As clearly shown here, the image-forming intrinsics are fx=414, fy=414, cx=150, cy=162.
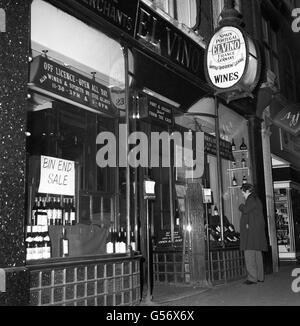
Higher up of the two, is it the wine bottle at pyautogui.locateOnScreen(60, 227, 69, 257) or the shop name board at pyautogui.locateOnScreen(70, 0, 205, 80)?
the shop name board at pyautogui.locateOnScreen(70, 0, 205, 80)

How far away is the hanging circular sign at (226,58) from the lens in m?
8.02

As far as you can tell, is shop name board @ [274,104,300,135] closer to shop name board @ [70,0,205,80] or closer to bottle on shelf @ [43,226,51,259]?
shop name board @ [70,0,205,80]

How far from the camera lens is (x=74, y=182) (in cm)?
672

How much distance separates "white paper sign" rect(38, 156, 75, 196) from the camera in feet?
20.0

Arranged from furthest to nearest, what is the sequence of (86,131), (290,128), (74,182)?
1. (290,128)
2. (86,131)
3. (74,182)

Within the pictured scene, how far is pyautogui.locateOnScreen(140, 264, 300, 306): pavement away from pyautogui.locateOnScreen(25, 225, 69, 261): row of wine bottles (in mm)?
1525

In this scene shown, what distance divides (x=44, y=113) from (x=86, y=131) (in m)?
1.01

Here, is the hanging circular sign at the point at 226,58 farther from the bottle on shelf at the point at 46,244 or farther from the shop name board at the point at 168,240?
the bottle on shelf at the point at 46,244

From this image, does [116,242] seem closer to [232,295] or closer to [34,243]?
[34,243]

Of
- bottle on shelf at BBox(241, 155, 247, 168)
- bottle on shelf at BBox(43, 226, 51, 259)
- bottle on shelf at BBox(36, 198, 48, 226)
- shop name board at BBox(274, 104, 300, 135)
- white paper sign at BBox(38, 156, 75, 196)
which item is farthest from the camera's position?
shop name board at BBox(274, 104, 300, 135)

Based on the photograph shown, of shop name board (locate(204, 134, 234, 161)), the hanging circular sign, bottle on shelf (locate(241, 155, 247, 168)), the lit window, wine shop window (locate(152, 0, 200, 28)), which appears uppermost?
the lit window

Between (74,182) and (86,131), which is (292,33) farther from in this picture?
(74,182)

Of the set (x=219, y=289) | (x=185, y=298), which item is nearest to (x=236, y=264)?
(x=219, y=289)

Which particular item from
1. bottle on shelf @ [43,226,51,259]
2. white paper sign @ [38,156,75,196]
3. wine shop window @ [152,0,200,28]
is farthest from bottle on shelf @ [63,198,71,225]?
wine shop window @ [152,0,200,28]
